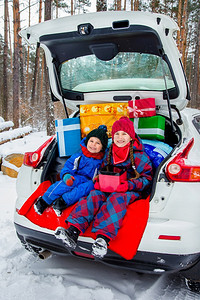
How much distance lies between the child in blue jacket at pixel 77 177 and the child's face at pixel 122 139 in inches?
9.3

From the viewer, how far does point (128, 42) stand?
2689mm

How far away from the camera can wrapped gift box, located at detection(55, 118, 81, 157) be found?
2989 millimetres

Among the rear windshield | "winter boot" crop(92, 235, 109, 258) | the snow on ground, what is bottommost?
the snow on ground

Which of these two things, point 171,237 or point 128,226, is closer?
point 171,237

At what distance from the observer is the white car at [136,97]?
1.86 meters

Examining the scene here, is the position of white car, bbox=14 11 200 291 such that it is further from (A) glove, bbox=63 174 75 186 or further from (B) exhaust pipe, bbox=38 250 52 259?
(A) glove, bbox=63 174 75 186

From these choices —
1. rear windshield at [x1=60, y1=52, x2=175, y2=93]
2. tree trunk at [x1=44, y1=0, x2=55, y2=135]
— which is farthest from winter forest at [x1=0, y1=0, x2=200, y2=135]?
rear windshield at [x1=60, y1=52, x2=175, y2=93]

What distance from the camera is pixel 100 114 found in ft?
11.0

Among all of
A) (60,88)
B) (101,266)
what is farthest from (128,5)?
(101,266)

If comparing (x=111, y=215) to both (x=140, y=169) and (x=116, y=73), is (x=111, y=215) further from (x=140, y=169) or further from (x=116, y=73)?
(x=116, y=73)

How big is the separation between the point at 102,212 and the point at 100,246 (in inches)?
10.6

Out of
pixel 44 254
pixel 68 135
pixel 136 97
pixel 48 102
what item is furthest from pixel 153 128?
pixel 48 102

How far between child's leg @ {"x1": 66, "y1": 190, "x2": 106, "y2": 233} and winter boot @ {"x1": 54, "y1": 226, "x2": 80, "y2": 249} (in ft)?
0.14

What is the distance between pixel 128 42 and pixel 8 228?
256cm
